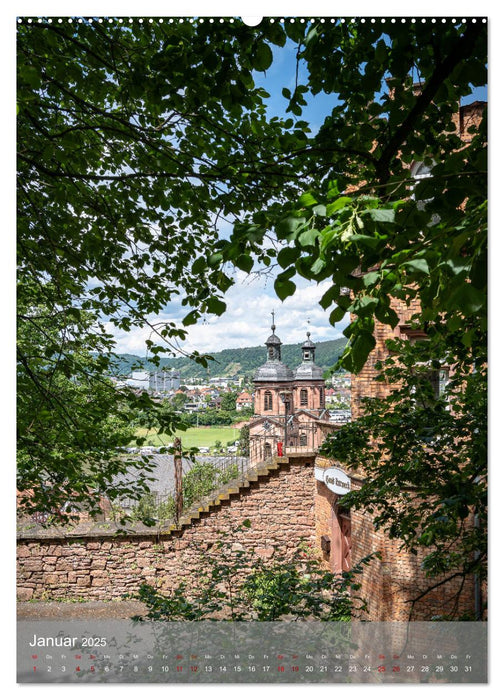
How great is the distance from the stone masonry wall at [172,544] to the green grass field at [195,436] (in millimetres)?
1314

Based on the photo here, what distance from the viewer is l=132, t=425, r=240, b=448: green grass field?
95.5 inches

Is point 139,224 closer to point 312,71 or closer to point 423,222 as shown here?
point 312,71

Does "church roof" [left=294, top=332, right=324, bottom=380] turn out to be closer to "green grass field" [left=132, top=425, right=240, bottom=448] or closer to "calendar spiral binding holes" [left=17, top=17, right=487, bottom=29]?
"green grass field" [left=132, top=425, right=240, bottom=448]

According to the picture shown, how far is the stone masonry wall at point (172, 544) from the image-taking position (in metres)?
3.84

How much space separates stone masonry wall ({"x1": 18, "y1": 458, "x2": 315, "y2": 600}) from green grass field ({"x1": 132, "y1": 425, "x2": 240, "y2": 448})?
1.31 metres

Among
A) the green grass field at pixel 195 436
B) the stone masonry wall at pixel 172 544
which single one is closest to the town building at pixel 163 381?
the green grass field at pixel 195 436

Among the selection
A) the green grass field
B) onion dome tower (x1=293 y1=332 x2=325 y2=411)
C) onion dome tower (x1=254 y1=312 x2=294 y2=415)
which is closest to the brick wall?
onion dome tower (x1=293 y1=332 x2=325 y2=411)

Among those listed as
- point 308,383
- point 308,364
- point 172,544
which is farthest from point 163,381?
point 172,544

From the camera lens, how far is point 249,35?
1.61m

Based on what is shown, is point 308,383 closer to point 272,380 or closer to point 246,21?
point 272,380

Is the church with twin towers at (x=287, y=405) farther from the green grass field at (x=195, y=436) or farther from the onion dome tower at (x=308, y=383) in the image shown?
Answer: the green grass field at (x=195, y=436)

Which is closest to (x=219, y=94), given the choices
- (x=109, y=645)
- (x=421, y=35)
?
(x=421, y=35)

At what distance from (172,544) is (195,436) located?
100 inches

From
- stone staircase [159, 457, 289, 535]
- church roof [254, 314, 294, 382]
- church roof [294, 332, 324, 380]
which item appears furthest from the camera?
stone staircase [159, 457, 289, 535]
